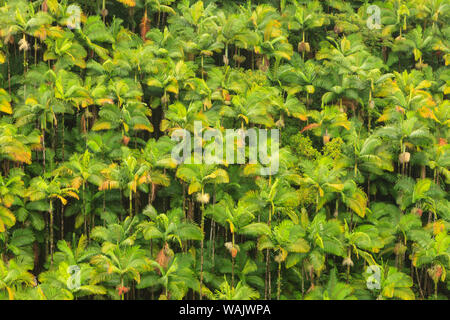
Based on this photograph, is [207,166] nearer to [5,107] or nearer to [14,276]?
[14,276]

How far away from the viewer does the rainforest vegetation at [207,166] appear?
41.4 ft

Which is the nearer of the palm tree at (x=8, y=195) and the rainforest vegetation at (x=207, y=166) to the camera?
the palm tree at (x=8, y=195)

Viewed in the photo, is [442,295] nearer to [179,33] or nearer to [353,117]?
[353,117]

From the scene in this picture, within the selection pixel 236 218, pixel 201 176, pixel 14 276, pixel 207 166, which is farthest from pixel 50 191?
pixel 236 218

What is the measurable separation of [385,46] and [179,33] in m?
7.35

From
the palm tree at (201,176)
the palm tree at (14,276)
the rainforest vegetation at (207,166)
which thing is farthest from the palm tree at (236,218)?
the palm tree at (14,276)

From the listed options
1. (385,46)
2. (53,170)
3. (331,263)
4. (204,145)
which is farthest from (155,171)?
(385,46)

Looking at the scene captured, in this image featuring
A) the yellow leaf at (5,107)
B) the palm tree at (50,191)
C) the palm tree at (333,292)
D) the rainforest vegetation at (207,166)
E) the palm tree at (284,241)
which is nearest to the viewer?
the palm tree at (333,292)

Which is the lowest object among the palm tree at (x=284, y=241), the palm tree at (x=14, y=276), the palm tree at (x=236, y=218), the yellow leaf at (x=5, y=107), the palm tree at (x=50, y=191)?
the palm tree at (x=14, y=276)

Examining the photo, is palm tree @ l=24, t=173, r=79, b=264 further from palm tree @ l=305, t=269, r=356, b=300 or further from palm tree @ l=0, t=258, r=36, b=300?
palm tree @ l=305, t=269, r=356, b=300

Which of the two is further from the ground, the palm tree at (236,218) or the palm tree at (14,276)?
the palm tree at (236,218)

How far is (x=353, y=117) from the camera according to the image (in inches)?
646

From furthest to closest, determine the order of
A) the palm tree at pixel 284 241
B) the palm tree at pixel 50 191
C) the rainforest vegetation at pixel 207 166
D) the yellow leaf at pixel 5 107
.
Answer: the yellow leaf at pixel 5 107, the palm tree at pixel 50 191, the rainforest vegetation at pixel 207 166, the palm tree at pixel 284 241

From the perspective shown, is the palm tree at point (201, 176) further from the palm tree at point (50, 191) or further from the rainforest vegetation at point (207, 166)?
the palm tree at point (50, 191)
